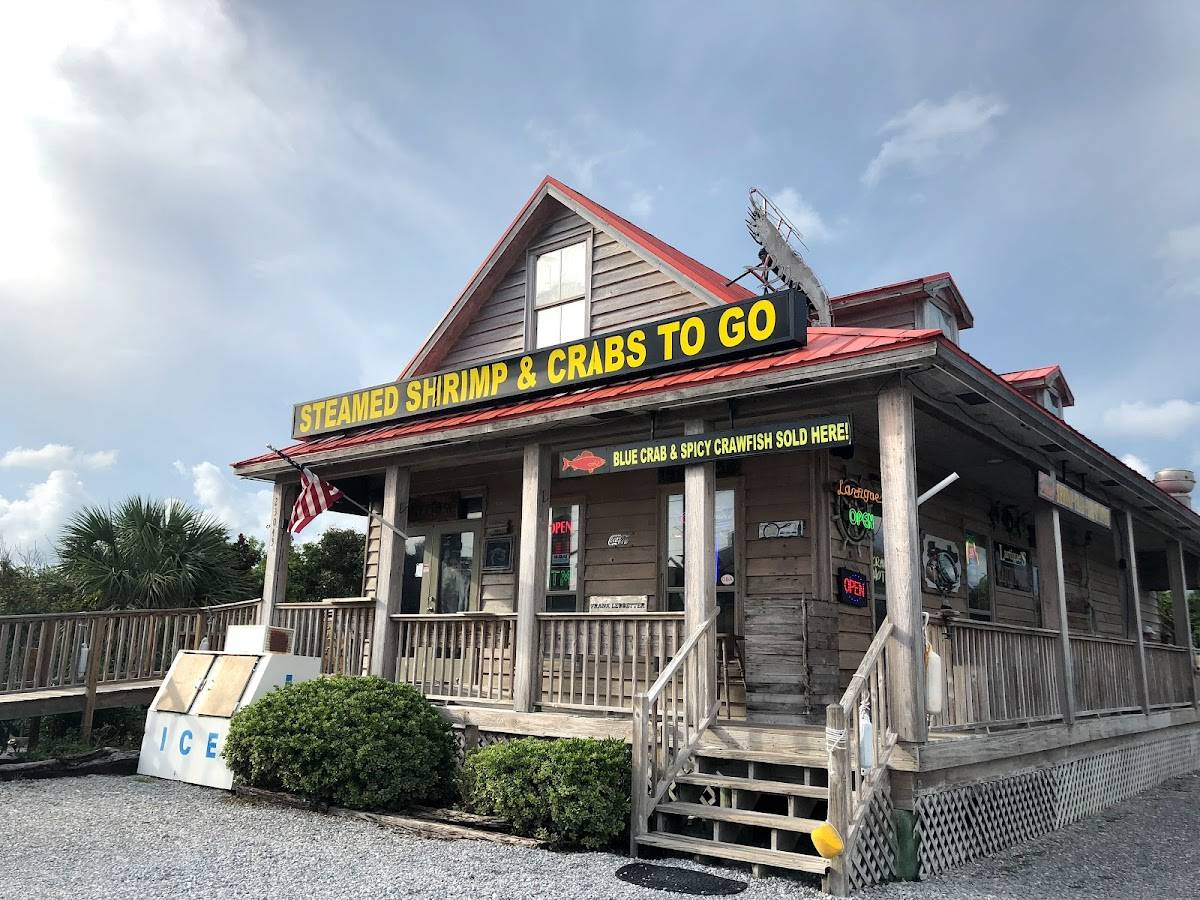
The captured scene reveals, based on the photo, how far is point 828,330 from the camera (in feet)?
29.8

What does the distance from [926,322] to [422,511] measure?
8256mm

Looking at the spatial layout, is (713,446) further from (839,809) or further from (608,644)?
(839,809)

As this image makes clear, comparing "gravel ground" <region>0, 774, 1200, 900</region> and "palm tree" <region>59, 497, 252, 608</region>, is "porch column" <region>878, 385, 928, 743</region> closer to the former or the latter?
"gravel ground" <region>0, 774, 1200, 900</region>

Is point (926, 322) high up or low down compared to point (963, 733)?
up

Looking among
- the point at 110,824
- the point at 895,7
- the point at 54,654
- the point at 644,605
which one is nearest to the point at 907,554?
the point at 644,605

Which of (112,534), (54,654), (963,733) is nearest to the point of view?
(963,733)

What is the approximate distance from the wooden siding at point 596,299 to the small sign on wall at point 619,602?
3616mm

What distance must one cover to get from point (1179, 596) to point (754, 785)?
11678 mm

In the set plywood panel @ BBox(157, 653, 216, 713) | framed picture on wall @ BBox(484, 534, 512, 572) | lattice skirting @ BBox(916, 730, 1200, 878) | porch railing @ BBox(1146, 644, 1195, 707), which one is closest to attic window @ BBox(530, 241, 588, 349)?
framed picture on wall @ BBox(484, 534, 512, 572)

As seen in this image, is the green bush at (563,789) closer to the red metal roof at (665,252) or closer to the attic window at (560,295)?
the red metal roof at (665,252)

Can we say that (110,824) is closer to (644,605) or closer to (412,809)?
(412,809)

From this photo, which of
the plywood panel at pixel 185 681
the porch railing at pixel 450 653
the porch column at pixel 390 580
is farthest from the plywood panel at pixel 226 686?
the porch railing at pixel 450 653

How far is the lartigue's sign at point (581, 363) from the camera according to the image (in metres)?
8.83

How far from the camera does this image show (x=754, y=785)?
290 inches
